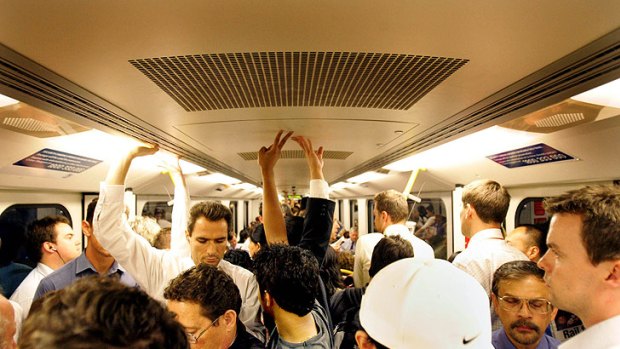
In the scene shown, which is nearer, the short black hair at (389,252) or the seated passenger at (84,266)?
the seated passenger at (84,266)

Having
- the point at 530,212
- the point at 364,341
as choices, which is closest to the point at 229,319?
the point at 364,341

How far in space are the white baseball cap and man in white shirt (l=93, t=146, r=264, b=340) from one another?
1.29m

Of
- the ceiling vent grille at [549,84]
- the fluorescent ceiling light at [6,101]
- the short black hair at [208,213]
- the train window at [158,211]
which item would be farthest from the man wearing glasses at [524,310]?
the train window at [158,211]

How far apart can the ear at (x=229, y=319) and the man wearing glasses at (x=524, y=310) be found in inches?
52.9

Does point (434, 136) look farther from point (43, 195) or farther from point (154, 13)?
point (43, 195)

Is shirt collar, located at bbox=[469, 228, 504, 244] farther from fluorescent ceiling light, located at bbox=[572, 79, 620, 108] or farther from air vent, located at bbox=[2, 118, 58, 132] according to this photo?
air vent, located at bbox=[2, 118, 58, 132]

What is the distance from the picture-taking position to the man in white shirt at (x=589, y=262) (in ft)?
4.49

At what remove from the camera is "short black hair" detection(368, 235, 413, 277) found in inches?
110

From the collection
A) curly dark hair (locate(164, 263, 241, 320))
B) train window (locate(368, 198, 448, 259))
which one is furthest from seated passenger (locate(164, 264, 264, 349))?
train window (locate(368, 198, 448, 259))

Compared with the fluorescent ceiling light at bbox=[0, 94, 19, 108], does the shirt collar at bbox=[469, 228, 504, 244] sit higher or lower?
lower

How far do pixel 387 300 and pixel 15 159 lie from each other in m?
3.15

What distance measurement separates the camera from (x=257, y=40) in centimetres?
143

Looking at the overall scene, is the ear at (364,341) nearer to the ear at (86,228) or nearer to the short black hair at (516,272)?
the short black hair at (516,272)

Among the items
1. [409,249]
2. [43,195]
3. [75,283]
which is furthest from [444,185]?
[75,283]
